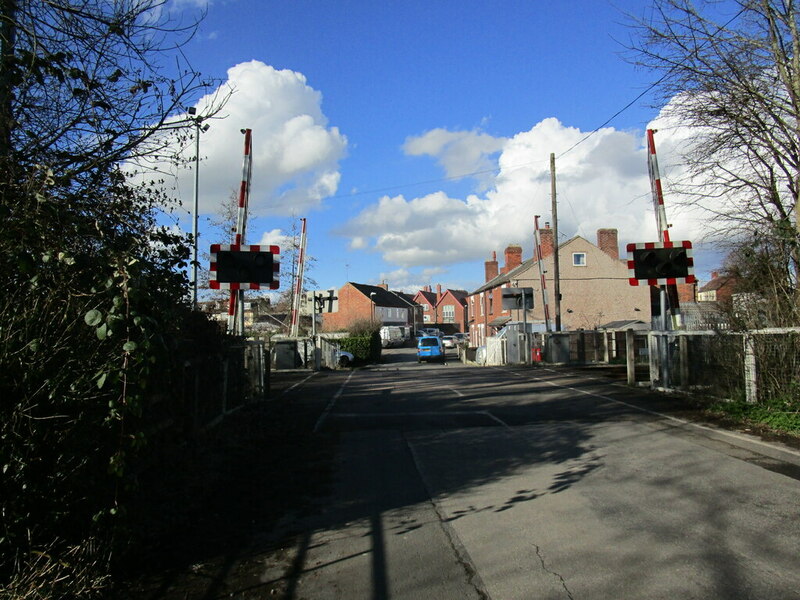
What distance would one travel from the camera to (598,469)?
731 centimetres

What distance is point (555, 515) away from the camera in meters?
5.62

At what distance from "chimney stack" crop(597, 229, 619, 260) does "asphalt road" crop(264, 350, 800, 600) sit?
1785 inches

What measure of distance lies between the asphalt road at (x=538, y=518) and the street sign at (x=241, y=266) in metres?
3.77

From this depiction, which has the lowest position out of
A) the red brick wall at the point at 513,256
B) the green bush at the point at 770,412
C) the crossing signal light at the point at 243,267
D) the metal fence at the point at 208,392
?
the green bush at the point at 770,412

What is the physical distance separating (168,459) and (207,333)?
10.8ft

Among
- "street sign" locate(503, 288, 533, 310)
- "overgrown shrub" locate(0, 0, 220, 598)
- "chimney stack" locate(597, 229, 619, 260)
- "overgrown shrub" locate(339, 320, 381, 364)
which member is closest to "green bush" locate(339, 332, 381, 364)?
"overgrown shrub" locate(339, 320, 381, 364)

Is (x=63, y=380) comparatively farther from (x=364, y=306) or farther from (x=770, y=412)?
(x=364, y=306)

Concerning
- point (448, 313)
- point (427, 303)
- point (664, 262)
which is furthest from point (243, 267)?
point (427, 303)

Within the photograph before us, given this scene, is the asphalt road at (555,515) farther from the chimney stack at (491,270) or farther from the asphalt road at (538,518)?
the chimney stack at (491,270)

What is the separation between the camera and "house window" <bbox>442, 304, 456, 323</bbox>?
11739 cm

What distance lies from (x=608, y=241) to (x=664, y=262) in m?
41.8

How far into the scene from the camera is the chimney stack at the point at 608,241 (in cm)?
5378

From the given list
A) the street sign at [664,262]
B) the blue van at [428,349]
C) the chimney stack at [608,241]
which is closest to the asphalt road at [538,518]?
the street sign at [664,262]

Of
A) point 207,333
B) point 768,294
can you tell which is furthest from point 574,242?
point 207,333
